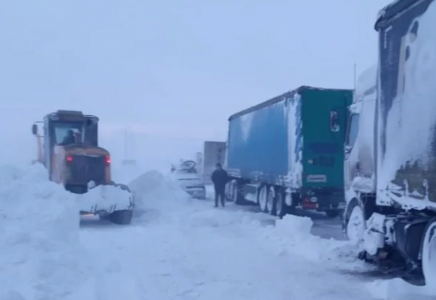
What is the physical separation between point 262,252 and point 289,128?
6811mm

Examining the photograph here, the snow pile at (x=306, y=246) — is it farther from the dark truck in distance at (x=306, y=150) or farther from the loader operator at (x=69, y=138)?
the loader operator at (x=69, y=138)

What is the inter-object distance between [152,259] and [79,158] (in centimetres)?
669

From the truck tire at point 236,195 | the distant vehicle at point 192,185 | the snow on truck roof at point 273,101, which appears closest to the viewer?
the snow on truck roof at point 273,101

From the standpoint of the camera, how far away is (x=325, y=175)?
17.1 m

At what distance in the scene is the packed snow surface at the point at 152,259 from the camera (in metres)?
8.02

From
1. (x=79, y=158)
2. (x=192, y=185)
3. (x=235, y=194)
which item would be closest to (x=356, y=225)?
(x=79, y=158)

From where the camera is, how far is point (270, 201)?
67.0 ft

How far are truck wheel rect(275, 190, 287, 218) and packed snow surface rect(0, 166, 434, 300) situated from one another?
132 inches

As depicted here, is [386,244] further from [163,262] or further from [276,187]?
[276,187]

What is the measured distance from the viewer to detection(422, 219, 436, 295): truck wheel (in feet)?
26.0

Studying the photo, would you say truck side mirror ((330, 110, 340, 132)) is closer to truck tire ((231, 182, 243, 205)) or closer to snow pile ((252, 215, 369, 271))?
snow pile ((252, 215, 369, 271))

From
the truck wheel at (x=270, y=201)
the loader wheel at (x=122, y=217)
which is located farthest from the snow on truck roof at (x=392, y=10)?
the truck wheel at (x=270, y=201)

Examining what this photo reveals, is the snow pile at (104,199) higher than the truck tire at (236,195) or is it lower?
higher

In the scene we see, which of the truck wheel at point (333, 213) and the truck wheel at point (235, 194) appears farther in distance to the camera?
the truck wheel at point (235, 194)
